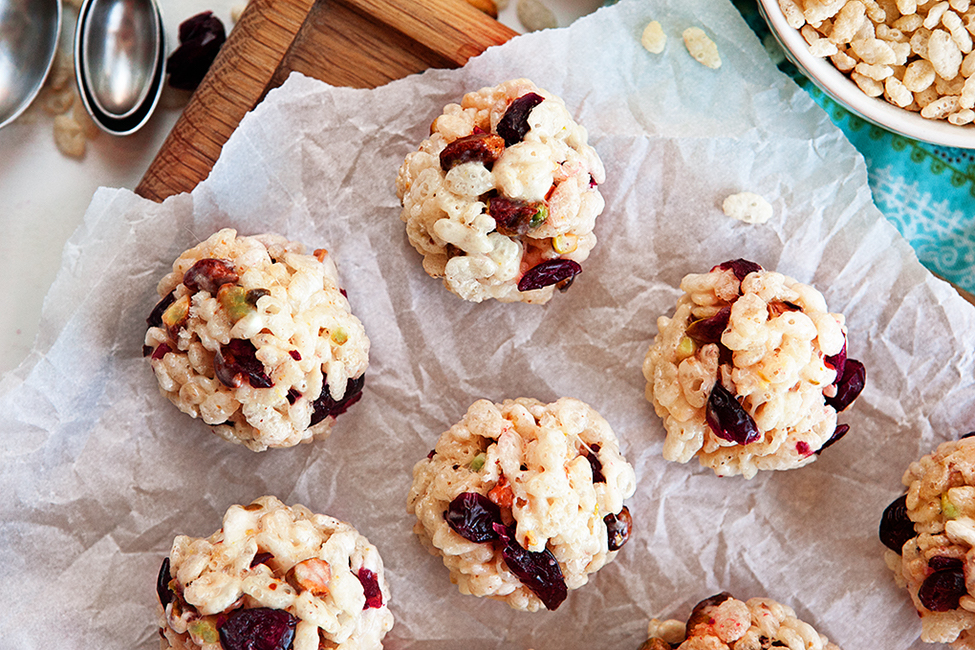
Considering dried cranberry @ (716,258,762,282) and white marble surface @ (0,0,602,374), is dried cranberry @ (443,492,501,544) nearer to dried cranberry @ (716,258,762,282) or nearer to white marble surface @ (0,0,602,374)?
dried cranberry @ (716,258,762,282)

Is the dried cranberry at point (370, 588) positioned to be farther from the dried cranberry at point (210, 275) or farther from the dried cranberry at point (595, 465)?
the dried cranberry at point (210, 275)

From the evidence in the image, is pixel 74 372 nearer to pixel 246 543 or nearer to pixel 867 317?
pixel 246 543

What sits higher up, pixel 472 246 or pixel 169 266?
pixel 472 246

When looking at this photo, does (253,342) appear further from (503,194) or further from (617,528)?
(617,528)

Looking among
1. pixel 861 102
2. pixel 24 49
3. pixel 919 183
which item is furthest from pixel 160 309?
pixel 919 183

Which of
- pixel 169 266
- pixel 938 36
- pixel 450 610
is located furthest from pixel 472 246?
pixel 938 36

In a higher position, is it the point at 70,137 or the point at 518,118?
the point at 518,118
